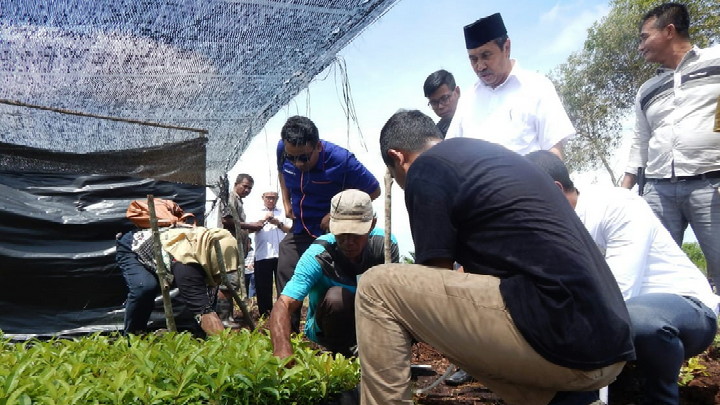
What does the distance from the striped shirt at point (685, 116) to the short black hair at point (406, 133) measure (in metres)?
1.98

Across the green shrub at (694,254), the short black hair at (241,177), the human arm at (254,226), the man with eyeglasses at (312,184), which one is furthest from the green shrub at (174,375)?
the green shrub at (694,254)

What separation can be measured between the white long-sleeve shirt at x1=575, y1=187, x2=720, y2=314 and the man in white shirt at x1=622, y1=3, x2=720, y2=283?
2.35ft

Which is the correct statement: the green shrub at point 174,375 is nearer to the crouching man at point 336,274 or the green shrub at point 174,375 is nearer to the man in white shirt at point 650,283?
the crouching man at point 336,274

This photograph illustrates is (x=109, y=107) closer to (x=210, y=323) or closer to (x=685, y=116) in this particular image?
(x=210, y=323)

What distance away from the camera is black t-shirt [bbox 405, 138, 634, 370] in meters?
2.04

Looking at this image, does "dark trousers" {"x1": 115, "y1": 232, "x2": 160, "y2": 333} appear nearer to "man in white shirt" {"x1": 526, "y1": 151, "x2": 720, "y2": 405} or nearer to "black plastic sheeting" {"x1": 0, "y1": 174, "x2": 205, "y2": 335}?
"black plastic sheeting" {"x1": 0, "y1": 174, "x2": 205, "y2": 335}

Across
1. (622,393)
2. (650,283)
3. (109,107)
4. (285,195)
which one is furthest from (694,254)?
(109,107)

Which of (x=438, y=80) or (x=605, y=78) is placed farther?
(x=605, y=78)

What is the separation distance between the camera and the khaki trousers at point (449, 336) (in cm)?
210

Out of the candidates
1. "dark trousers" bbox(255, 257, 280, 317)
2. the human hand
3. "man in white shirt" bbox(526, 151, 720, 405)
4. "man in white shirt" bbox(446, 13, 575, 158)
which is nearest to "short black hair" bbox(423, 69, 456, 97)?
"man in white shirt" bbox(446, 13, 575, 158)

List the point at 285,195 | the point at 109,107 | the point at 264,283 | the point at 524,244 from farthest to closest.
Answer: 1. the point at 264,283
2. the point at 109,107
3. the point at 285,195
4. the point at 524,244

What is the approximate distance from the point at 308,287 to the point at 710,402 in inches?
97.5

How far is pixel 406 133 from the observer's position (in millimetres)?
2557

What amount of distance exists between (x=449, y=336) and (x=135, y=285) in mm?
3587
